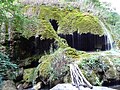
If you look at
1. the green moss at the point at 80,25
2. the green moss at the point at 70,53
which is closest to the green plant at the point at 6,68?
the green moss at the point at 70,53

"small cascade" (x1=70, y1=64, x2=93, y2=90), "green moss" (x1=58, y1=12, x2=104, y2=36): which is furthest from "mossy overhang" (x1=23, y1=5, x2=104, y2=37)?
"small cascade" (x1=70, y1=64, x2=93, y2=90)

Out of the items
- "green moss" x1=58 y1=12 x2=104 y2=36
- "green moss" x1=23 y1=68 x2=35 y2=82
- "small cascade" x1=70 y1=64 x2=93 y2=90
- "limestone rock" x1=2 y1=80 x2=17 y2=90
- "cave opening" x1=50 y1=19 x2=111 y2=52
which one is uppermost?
"green moss" x1=58 y1=12 x2=104 y2=36

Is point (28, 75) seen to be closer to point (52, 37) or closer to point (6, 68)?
point (6, 68)

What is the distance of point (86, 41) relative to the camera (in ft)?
27.3

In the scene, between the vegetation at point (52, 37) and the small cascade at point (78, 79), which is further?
the vegetation at point (52, 37)

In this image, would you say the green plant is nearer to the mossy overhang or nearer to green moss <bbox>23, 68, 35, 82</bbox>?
green moss <bbox>23, 68, 35, 82</bbox>

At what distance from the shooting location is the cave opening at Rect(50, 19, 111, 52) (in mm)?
8227

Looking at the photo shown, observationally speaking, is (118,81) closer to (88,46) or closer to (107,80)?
(107,80)

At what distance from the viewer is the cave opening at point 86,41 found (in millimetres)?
8227

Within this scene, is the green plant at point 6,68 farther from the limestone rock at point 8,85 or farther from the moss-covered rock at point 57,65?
the moss-covered rock at point 57,65

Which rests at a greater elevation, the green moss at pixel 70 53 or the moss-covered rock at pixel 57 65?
the green moss at pixel 70 53

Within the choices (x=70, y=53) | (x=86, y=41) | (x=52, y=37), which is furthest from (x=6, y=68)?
(x=86, y=41)

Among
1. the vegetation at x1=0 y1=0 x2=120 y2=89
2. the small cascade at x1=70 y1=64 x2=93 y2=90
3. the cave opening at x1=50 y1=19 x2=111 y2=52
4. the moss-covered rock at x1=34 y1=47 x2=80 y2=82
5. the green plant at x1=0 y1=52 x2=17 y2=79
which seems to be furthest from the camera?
the cave opening at x1=50 y1=19 x2=111 y2=52

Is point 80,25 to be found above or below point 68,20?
below
